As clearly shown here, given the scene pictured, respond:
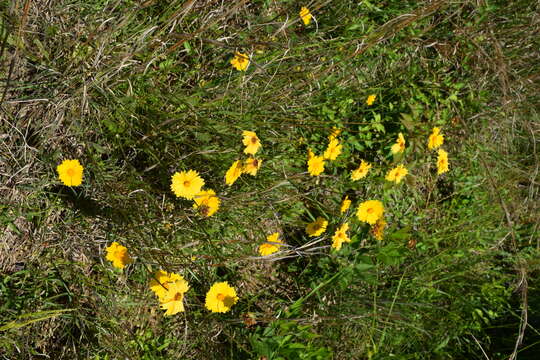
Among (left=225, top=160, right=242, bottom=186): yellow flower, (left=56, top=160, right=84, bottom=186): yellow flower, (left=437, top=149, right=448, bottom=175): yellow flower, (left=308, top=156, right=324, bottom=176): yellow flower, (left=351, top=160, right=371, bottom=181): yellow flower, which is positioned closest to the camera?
(left=56, top=160, right=84, bottom=186): yellow flower

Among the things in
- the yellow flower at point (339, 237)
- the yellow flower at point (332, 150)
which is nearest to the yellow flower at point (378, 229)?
the yellow flower at point (339, 237)

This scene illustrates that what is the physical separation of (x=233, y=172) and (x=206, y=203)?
164 millimetres

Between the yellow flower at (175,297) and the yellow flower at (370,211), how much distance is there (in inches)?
36.2

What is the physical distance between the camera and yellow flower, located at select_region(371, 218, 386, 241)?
2500mm

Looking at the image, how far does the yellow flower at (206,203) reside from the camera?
2.01 meters

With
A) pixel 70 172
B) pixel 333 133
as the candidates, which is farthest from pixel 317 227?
pixel 70 172

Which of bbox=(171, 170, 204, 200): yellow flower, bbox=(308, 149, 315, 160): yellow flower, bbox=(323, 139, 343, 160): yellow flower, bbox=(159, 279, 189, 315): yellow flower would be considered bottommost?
bbox=(159, 279, 189, 315): yellow flower

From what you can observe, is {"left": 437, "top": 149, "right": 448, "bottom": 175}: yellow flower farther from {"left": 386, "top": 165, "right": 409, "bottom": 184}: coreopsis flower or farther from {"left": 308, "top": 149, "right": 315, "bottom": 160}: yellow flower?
{"left": 308, "top": 149, "right": 315, "bottom": 160}: yellow flower

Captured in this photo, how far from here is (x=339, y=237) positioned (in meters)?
2.36

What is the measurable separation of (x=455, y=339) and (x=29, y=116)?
7.82 feet

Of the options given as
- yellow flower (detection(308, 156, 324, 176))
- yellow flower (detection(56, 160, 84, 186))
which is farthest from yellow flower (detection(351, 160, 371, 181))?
yellow flower (detection(56, 160, 84, 186))

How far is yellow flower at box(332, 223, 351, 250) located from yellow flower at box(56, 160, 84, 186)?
1.13 metres

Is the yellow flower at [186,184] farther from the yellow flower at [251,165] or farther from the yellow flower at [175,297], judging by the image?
the yellow flower at [175,297]

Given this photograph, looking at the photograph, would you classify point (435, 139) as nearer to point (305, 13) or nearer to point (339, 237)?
point (339, 237)
